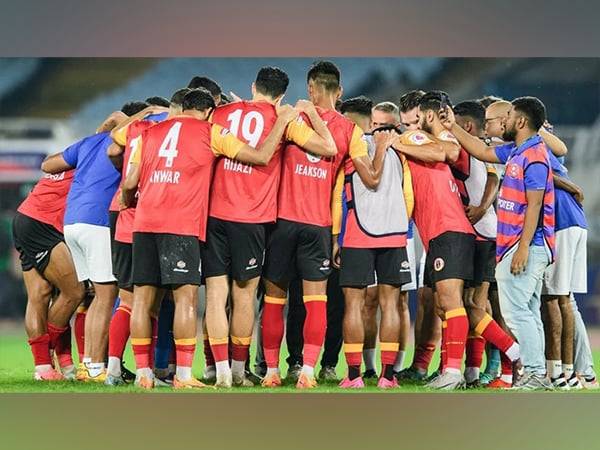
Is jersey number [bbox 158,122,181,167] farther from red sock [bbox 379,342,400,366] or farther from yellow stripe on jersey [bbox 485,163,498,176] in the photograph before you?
yellow stripe on jersey [bbox 485,163,498,176]

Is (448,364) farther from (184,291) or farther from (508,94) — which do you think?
(508,94)

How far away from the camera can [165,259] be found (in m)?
7.42

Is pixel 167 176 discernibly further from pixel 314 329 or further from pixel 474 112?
pixel 474 112

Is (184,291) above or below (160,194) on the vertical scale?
below

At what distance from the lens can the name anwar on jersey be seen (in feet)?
24.7

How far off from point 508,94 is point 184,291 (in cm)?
750

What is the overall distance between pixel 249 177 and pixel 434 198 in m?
1.32

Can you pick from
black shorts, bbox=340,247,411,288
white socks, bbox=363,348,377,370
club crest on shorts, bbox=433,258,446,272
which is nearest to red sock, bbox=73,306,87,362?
white socks, bbox=363,348,377,370

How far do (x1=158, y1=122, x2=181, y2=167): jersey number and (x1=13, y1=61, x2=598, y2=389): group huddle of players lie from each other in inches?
0.6

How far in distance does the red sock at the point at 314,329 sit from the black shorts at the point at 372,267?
22cm

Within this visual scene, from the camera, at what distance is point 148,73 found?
14.1 metres

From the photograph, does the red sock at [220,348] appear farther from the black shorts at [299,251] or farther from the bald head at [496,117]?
the bald head at [496,117]

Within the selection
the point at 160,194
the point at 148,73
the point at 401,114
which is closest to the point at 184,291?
the point at 160,194

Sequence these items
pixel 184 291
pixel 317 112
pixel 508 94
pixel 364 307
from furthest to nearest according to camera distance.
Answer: pixel 508 94 < pixel 364 307 < pixel 317 112 < pixel 184 291
